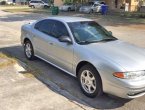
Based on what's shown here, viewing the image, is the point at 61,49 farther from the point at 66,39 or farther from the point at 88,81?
the point at 88,81

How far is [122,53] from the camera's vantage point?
6086 mm

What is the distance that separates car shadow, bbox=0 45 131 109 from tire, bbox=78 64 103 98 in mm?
138

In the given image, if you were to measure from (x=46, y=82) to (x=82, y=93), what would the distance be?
1063 mm

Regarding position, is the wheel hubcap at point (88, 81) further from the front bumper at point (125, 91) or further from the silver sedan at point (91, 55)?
the front bumper at point (125, 91)

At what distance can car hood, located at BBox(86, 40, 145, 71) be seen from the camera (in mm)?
5543

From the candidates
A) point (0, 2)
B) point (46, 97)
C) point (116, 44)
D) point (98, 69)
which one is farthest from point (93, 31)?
point (0, 2)

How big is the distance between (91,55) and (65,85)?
121 centimetres

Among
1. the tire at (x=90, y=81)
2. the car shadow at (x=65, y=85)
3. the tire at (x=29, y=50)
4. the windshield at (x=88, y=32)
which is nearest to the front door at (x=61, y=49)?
the windshield at (x=88, y=32)

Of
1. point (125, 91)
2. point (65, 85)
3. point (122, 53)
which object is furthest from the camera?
point (65, 85)

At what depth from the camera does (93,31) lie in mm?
7121

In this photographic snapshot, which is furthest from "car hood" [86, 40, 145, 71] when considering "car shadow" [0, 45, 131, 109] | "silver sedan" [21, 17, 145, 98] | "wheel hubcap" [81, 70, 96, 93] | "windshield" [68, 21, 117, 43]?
"car shadow" [0, 45, 131, 109]

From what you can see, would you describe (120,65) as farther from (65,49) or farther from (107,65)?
(65,49)

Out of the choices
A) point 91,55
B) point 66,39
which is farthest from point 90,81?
point 66,39

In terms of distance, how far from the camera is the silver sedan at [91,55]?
17.7ft
